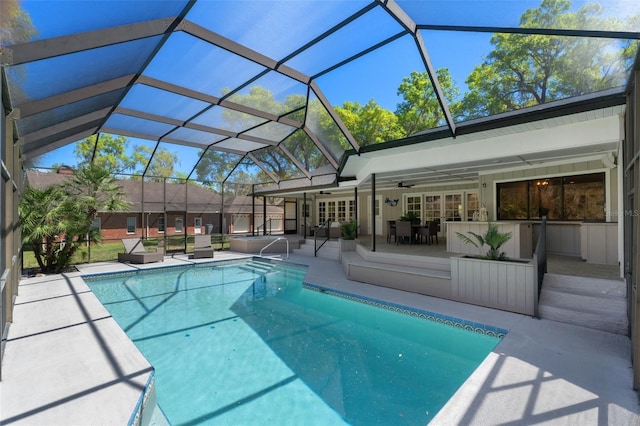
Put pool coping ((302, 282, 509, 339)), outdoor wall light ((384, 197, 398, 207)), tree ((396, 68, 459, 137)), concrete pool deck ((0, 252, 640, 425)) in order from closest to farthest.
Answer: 1. concrete pool deck ((0, 252, 640, 425))
2. pool coping ((302, 282, 509, 339))
3. outdoor wall light ((384, 197, 398, 207))
4. tree ((396, 68, 459, 137))

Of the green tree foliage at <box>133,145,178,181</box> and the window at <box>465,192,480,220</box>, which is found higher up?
the green tree foliage at <box>133,145,178,181</box>

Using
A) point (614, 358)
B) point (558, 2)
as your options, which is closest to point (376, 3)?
point (558, 2)

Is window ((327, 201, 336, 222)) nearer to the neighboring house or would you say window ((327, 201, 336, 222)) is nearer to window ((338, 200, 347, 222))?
window ((338, 200, 347, 222))

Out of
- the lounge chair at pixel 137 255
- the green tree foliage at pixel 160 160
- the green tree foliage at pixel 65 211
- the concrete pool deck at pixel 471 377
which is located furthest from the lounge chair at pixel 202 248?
the green tree foliage at pixel 160 160

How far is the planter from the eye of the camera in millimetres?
5492

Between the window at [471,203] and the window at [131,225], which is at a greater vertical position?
the window at [471,203]

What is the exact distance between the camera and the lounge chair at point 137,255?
38.2 feet

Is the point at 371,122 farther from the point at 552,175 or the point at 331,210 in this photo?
the point at 552,175

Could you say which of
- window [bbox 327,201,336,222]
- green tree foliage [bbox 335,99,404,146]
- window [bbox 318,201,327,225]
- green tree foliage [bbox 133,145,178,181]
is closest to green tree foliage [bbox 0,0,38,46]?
green tree foliage [bbox 335,99,404,146]

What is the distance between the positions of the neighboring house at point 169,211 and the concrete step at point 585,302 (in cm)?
1508

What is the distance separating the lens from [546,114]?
5.49m

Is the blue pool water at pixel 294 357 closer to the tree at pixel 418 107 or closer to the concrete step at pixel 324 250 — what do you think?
the concrete step at pixel 324 250

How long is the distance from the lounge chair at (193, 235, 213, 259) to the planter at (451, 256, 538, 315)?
33.0ft

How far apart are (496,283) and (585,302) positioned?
1.31 metres
